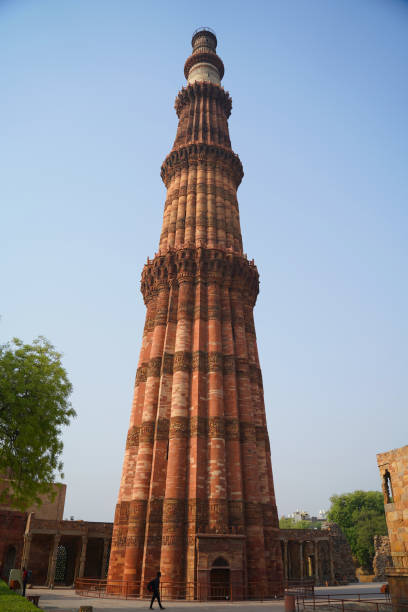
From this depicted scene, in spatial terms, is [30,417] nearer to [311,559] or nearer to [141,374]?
[141,374]

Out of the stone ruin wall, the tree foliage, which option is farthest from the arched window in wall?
the tree foliage

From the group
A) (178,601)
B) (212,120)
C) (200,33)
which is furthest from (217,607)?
(200,33)

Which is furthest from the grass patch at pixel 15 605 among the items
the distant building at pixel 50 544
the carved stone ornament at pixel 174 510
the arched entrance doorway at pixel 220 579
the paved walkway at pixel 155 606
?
the distant building at pixel 50 544

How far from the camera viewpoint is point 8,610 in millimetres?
10570

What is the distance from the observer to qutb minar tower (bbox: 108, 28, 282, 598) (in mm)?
22250

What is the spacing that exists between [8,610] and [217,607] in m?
10.1

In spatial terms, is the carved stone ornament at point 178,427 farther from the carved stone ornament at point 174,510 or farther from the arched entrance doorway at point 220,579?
the arched entrance doorway at point 220,579

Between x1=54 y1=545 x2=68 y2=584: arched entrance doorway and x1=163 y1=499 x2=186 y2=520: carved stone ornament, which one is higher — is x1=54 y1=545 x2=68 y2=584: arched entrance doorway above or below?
below

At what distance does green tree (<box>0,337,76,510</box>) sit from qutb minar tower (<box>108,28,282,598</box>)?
272 inches

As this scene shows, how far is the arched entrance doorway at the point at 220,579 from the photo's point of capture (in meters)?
21.1

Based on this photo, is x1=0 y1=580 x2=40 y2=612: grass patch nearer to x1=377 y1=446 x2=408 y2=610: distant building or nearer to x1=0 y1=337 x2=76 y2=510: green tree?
x1=0 y1=337 x2=76 y2=510: green tree

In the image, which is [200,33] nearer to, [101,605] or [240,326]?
[240,326]

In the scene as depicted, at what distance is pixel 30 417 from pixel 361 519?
6211 cm

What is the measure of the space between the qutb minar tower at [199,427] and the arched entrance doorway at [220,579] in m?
0.05
